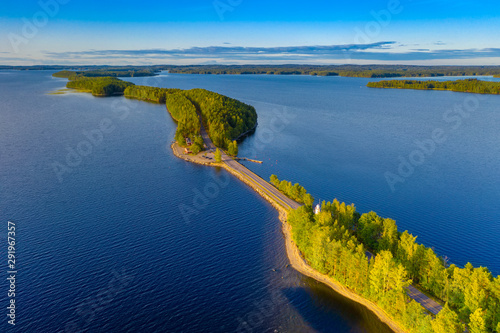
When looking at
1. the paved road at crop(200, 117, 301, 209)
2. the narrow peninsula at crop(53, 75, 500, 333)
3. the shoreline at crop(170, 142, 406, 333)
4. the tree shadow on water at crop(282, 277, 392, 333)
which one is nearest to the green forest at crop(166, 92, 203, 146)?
the paved road at crop(200, 117, 301, 209)

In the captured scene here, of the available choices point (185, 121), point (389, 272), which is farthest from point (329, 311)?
point (185, 121)

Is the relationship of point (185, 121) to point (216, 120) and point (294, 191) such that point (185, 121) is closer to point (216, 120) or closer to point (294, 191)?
point (216, 120)

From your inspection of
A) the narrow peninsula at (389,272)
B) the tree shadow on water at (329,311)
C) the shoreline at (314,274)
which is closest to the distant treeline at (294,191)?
the narrow peninsula at (389,272)

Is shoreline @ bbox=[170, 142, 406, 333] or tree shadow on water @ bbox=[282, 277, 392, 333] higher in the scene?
shoreline @ bbox=[170, 142, 406, 333]

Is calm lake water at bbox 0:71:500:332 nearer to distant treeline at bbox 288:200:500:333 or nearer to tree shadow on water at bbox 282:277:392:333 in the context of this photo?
tree shadow on water at bbox 282:277:392:333

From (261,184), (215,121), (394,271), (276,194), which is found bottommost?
(261,184)

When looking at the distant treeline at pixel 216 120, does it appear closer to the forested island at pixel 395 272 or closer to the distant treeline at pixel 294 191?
the distant treeline at pixel 294 191

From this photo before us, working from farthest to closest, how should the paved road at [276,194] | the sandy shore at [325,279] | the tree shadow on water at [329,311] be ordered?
the sandy shore at [325,279] < the tree shadow on water at [329,311] < the paved road at [276,194]
